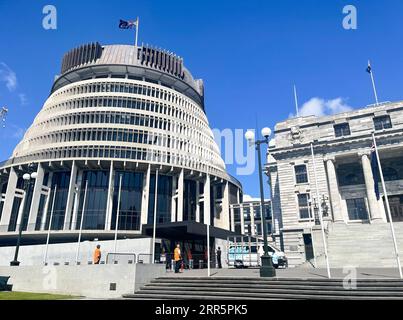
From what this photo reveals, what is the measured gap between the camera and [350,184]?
42.3 meters

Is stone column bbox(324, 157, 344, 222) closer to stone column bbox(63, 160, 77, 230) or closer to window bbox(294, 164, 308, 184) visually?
window bbox(294, 164, 308, 184)

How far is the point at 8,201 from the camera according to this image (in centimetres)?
5281

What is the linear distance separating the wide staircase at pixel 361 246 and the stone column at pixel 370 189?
5.65 m

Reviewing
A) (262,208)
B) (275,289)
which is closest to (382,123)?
(262,208)

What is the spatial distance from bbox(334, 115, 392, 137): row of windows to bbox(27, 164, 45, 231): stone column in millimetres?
51680

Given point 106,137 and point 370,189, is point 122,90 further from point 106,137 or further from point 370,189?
point 370,189

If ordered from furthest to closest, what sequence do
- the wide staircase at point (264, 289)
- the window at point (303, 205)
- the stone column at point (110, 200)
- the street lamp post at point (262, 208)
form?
the stone column at point (110, 200) < the window at point (303, 205) < the street lamp post at point (262, 208) < the wide staircase at point (264, 289)

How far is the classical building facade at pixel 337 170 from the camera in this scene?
37.4 m

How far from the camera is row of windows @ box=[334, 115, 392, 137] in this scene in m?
39.8

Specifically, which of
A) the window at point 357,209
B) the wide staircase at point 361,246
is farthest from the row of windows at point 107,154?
the wide staircase at point 361,246

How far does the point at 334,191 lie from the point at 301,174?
4.90 metres

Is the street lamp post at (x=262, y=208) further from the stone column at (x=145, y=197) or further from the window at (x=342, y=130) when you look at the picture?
the stone column at (x=145, y=197)

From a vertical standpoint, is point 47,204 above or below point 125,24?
below
